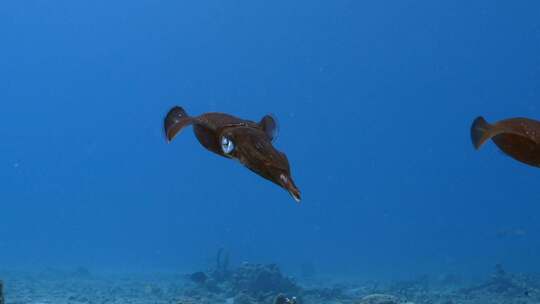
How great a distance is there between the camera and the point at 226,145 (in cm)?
148

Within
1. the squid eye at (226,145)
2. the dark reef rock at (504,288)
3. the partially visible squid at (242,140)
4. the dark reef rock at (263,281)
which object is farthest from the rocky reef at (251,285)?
the squid eye at (226,145)

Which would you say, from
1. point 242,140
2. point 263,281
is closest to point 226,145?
point 242,140

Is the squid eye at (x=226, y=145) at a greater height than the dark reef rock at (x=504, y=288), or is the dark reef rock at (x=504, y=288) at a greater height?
the dark reef rock at (x=504, y=288)

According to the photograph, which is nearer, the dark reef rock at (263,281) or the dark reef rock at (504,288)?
the dark reef rock at (263,281)

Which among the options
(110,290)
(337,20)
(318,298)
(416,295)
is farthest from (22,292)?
(337,20)

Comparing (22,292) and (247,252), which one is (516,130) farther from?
(247,252)

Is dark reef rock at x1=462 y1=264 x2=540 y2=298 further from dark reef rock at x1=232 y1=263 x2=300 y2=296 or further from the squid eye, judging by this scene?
the squid eye

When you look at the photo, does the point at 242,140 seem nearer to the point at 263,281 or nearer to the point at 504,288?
the point at 263,281

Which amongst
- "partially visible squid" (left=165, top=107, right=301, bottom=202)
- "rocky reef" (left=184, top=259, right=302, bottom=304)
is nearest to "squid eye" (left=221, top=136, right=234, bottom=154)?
"partially visible squid" (left=165, top=107, right=301, bottom=202)

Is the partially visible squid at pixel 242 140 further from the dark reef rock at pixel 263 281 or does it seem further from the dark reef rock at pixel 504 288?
the dark reef rock at pixel 504 288

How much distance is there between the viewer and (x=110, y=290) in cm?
2512

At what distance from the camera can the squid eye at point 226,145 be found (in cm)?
146

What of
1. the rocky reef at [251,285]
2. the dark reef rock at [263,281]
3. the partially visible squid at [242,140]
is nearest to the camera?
the partially visible squid at [242,140]

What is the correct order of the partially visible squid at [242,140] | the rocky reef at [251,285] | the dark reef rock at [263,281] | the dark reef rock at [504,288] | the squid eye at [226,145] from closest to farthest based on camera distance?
the partially visible squid at [242,140]
the squid eye at [226,145]
the rocky reef at [251,285]
the dark reef rock at [263,281]
the dark reef rock at [504,288]
